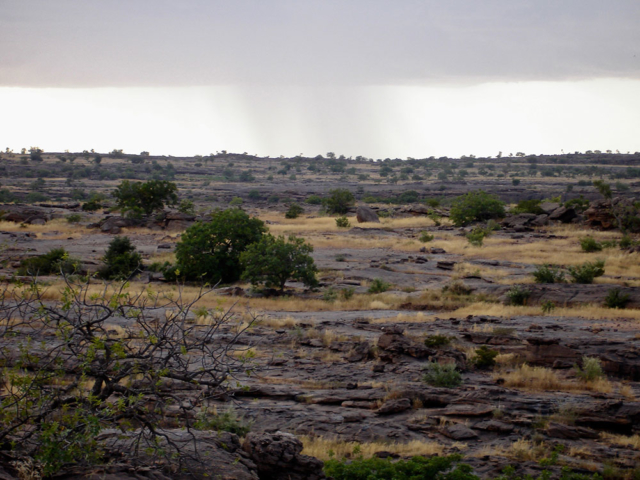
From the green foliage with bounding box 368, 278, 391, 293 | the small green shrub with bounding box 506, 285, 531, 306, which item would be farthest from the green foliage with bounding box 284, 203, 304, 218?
the small green shrub with bounding box 506, 285, 531, 306

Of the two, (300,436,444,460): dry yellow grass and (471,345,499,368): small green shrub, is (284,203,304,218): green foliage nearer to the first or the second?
(471,345,499,368): small green shrub

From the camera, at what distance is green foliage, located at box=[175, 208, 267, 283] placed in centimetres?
2730

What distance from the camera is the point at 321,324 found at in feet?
61.1

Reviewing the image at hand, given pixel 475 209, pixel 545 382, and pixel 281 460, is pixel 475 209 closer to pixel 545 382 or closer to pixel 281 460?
pixel 545 382

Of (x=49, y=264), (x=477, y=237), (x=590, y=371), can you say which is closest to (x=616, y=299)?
(x=590, y=371)

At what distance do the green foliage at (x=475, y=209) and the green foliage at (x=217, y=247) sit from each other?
28304mm

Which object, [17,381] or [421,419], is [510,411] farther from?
[17,381]

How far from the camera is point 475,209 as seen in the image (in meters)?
52.6

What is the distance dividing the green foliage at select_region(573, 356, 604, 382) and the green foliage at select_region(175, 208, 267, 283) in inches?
685

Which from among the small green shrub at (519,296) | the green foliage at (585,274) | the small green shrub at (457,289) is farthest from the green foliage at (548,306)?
the green foliage at (585,274)

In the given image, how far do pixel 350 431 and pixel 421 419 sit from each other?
1.48 m

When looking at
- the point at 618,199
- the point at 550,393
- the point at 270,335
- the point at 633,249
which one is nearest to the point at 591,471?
the point at 550,393

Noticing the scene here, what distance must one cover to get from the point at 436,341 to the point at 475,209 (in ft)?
128

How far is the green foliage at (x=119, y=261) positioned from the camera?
90.4 feet
